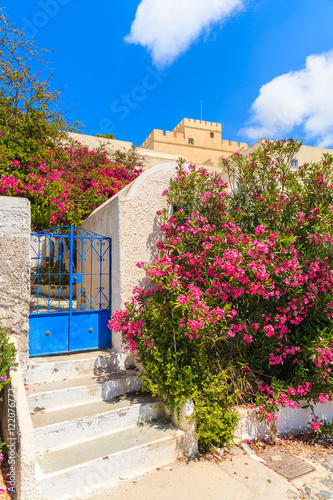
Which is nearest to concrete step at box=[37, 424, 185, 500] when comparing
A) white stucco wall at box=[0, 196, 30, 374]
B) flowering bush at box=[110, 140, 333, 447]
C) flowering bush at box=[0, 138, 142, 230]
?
flowering bush at box=[110, 140, 333, 447]

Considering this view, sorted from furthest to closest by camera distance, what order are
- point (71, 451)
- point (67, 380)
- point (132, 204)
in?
point (132, 204)
point (67, 380)
point (71, 451)

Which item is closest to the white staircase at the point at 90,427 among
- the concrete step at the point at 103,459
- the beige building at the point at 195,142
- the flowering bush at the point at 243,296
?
the concrete step at the point at 103,459

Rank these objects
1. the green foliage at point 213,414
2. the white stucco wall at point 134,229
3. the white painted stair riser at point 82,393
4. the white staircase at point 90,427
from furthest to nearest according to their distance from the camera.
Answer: the white stucco wall at point 134,229 < the white painted stair riser at point 82,393 < the green foliage at point 213,414 < the white staircase at point 90,427

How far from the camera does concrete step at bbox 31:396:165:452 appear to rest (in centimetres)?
380

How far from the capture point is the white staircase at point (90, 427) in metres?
3.41

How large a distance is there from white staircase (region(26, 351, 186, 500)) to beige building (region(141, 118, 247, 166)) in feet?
108

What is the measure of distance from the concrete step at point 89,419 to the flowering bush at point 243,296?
36cm

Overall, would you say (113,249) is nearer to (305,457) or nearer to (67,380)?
(67,380)

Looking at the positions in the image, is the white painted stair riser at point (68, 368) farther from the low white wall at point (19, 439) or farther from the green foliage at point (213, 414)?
the green foliage at point (213, 414)

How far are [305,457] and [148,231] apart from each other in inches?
162

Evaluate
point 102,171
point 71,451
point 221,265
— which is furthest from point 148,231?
point 102,171

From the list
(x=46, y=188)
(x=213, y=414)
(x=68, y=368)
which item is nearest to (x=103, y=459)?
(x=213, y=414)

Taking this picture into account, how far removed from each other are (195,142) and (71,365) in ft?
116

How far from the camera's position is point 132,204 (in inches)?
219
